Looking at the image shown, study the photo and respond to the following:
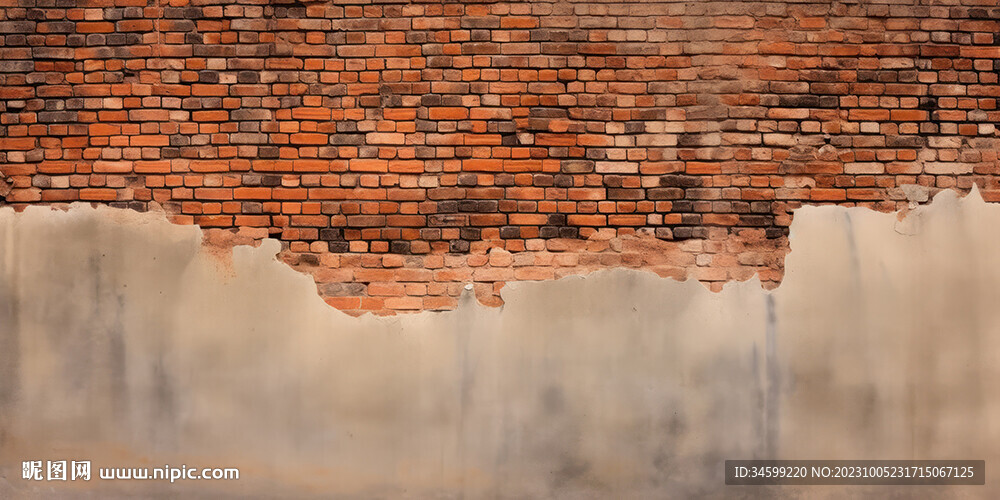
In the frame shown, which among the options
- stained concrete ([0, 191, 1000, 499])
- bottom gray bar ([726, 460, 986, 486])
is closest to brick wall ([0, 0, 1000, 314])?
stained concrete ([0, 191, 1000, 499])

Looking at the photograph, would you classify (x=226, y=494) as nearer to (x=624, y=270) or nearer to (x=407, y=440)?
(x=407, y=440)

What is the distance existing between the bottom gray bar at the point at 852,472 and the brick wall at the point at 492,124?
1054 millimetres

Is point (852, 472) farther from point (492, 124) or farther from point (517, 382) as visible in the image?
point (492, 124)

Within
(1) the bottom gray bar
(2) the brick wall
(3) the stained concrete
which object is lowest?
(1) the bottom gray bar

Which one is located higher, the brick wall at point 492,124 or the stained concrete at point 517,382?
the brick wall at point 492,124

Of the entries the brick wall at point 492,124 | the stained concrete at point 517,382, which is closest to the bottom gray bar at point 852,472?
the stained concrete at point 517,382

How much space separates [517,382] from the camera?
3537mm

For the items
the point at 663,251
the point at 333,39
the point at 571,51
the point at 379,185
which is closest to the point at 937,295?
the point at 663,251

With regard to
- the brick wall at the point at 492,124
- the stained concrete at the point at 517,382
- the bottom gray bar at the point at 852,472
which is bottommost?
the bottom gray bar at the point at 852,472

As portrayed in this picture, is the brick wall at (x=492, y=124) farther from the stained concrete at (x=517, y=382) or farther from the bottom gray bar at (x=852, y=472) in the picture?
the bottom gray bar at (x=852, y=472)

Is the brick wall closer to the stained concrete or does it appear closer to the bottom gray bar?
the stained concrete

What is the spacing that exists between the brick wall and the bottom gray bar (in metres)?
1.05

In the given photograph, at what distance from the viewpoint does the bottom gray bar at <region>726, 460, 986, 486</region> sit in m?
3.52

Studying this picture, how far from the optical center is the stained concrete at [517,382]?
11.6 ft
